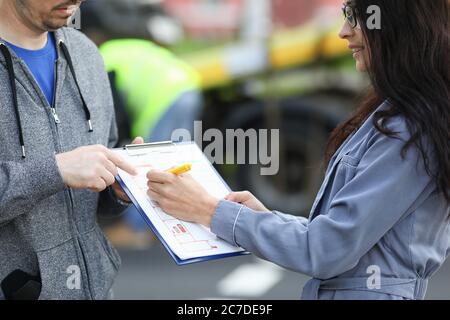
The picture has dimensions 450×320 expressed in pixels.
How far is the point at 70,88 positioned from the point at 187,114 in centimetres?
354

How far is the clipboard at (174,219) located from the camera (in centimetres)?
257

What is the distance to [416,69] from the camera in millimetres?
2465

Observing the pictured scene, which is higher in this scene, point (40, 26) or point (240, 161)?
point (40, 26)

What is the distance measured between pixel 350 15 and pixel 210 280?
416 centimetres

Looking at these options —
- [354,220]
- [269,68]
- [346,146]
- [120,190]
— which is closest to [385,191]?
[354,220]

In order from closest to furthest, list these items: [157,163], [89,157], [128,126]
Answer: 1. [89,157]
2. [157,163]
3. [128,126]

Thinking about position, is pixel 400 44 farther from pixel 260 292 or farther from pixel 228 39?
pixel 228 39

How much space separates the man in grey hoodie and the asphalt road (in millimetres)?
3279

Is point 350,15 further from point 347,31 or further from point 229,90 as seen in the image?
point 229,90

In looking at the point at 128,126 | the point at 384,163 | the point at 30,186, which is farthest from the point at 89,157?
the point at 128,126

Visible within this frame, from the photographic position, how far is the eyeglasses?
8.45 feet

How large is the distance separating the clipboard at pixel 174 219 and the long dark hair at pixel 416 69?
549 millimetres

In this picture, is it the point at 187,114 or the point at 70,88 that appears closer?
the point at 70,88

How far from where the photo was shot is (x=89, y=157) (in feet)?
8.50
